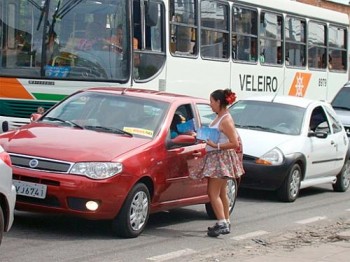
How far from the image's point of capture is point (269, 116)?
14.6 metres

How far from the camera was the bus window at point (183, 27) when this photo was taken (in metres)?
16.3

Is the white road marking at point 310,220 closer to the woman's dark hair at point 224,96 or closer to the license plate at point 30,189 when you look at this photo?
the woman's dark hair at point 224,96

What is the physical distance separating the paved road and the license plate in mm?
469

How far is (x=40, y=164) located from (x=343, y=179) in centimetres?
803

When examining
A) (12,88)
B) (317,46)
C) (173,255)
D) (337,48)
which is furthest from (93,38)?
(337,48)

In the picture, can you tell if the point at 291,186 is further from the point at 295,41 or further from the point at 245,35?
the point at 295,41

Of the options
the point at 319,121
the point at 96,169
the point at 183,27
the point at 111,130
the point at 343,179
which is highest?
the point at 183,27

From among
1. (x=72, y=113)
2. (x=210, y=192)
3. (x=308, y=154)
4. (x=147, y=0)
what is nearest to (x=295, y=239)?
(x=210, y=192)

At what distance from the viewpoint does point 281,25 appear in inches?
819

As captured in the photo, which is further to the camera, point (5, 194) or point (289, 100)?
point (289, 100)

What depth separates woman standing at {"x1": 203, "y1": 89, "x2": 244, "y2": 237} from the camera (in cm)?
978

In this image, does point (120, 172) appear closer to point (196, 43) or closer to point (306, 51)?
point (196, 43)

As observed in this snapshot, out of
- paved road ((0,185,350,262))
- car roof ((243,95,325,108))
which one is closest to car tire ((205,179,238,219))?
paved road ((0,185,350,262))

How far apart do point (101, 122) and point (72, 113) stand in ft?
1.70
